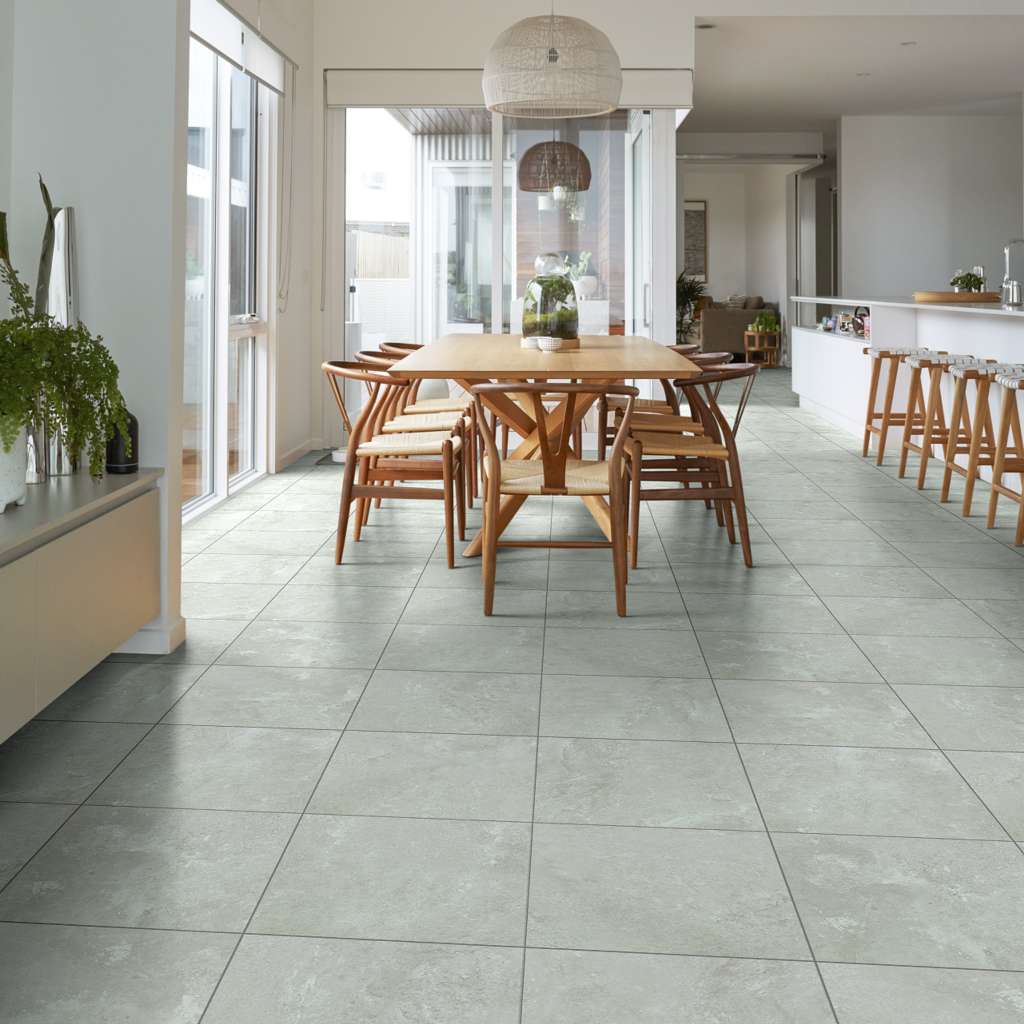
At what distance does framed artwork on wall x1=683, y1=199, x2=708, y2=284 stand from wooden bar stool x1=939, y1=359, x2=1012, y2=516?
544 inches

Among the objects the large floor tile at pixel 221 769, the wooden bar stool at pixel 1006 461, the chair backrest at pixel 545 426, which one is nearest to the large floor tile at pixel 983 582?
the wooden bar stool at pixel 1006 461

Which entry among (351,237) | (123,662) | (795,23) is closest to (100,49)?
(123,662)

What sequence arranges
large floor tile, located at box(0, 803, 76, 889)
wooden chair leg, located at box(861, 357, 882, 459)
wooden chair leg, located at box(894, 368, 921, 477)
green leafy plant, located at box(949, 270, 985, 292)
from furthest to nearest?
wooden chair leg, located at box(861, 357, 882, 459)
green leafy plant, located at box(949, 270, 985, 292)
wooden chair leg, located at box(894, 368, 921, 477)
large floor tile, located at box(0, 803, 76, 889)

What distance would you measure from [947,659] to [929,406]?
3.44 m

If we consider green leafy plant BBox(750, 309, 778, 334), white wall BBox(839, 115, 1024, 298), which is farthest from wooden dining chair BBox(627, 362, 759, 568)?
green leafy plant BBox(750, 309, 778, 334)

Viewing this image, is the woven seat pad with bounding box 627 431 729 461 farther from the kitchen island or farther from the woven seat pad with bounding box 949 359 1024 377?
the kitchen island

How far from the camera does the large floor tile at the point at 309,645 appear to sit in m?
3.59

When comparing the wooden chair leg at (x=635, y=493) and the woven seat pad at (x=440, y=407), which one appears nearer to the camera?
the wooden chair leg at (x=635, y=493)

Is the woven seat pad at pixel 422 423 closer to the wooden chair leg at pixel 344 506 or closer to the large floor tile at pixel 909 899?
the wooden chair leg at pixel 344 506

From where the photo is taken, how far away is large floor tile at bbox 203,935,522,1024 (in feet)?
5.94

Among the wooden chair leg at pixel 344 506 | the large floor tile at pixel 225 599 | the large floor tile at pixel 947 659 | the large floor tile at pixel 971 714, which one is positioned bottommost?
the large floor tile at pixel 971 714

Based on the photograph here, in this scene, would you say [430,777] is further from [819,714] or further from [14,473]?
[14,473]

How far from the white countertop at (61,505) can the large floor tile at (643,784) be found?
4.04 feet

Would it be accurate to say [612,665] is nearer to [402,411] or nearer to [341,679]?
[341,679]
